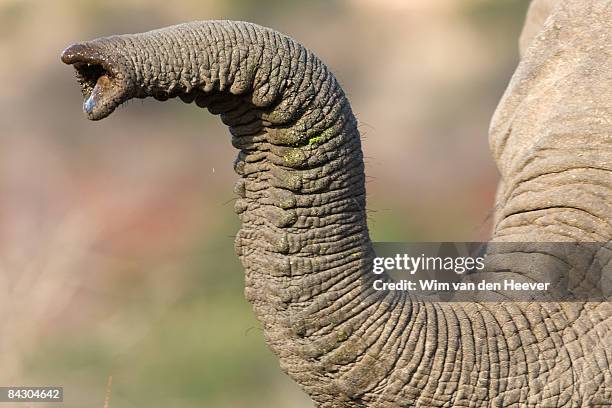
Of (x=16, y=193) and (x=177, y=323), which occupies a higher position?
(x=16, y=193)

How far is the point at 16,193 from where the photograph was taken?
395 inches

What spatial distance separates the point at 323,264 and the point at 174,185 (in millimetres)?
9130

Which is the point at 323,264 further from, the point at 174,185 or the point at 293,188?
the point at 174,185

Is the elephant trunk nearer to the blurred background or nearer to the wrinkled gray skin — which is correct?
the wrinkled gray skin

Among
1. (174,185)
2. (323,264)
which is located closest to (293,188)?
(323,264)

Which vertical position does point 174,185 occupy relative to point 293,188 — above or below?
above

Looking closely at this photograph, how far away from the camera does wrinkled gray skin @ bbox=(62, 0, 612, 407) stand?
8.13 ft

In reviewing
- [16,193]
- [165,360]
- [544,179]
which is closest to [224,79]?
[544,179]

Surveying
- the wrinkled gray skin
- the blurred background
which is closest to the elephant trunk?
the wrinkled gray skin

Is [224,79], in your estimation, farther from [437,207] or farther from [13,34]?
[13,34]

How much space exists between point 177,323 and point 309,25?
5205mm

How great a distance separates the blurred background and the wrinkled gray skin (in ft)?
7.29

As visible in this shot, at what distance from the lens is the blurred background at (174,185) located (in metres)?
7.44

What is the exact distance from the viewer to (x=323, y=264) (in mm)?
2607
